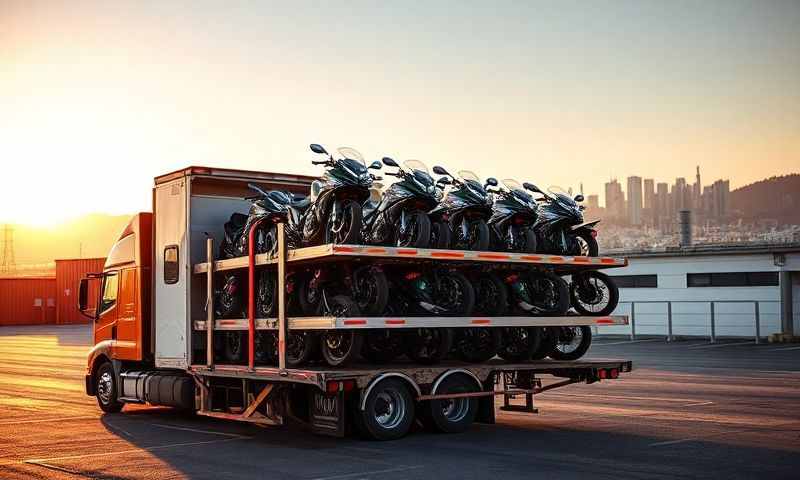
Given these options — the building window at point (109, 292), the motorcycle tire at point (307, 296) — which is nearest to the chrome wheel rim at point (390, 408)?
the motorcycle tire at point (307, 296)

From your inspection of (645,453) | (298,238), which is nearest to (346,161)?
(298,238)

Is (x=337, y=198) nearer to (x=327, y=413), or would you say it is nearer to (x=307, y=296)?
(x=307, y=296)

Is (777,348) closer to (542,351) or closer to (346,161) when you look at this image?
(542,351)

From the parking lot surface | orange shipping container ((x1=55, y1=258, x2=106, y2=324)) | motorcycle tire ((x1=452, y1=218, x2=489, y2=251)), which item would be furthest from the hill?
motorcycle tire ((x1=452, y1=218, x2=489, y2=251))

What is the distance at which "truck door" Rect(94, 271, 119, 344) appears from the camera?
57.3 feet

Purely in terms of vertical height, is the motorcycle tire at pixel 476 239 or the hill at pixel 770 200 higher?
the hill at pixel 770 200

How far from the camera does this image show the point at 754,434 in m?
12.9

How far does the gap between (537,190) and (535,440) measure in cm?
395

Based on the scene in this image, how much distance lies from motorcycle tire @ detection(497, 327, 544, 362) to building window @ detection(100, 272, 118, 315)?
6840mm

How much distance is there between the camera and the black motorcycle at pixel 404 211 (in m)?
13.1

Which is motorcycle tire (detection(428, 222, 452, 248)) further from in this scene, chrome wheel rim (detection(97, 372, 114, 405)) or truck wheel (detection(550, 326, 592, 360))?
chrome wheel rim (detection(97, 372, 114, 405))

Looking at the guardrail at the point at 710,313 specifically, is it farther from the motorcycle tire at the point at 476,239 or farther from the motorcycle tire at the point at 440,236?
the motorcycle tire at the point at 440,236

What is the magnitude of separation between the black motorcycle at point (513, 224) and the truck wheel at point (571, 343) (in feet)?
4.94

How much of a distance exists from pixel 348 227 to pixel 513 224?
2.86 metres
